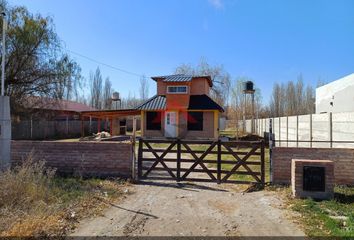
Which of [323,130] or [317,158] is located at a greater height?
[323,130]

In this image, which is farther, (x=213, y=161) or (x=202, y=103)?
(x=202, y=103)

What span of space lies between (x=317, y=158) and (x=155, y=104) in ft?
66.1

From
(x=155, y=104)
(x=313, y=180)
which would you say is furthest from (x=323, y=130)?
(x=155, y=104)

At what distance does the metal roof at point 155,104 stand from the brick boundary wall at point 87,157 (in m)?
17.2

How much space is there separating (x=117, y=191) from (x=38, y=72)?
53.9ft

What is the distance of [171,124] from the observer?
2762 cm

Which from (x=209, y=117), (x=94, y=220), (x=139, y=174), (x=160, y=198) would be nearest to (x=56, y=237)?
(x=94, y=220)

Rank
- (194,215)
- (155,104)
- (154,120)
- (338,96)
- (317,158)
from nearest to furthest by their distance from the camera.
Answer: (194,215), (317,158), (338,96), (155,104), (154,120)

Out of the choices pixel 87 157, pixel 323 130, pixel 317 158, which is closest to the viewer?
pixel 317 158

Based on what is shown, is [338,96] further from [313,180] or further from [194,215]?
[194,215]

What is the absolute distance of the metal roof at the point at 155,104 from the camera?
27.5m

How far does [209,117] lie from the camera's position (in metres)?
27.2

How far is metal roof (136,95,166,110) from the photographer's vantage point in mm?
27516

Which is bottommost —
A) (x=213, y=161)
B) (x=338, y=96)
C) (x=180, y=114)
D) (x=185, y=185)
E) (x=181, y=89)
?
(x=185, y=185)
